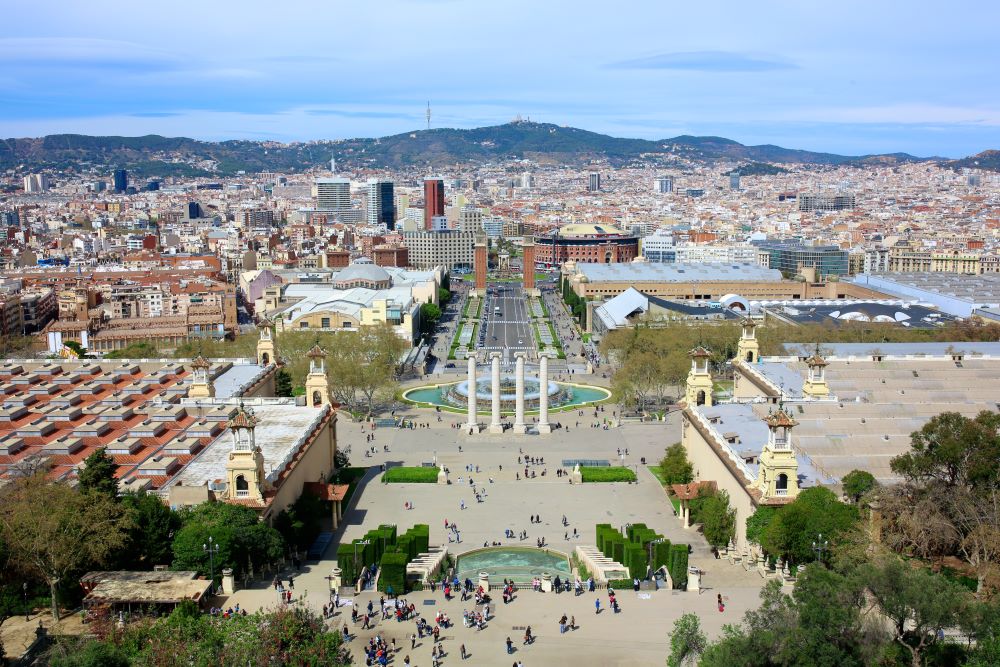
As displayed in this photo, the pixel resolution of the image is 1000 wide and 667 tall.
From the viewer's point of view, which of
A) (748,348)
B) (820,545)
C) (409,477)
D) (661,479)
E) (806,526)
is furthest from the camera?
(748,348)

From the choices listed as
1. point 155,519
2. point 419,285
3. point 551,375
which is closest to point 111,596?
point 155,519

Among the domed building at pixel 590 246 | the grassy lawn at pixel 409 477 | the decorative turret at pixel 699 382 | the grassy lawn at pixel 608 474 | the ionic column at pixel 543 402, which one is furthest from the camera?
the domed building at pixel 590 246

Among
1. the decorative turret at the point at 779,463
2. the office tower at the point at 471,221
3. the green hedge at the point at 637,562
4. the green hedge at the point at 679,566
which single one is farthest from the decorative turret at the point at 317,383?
the office tower at the point at 471,221

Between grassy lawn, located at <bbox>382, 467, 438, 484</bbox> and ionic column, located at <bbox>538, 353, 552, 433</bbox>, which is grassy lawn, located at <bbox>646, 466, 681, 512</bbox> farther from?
grassy lawn, located at <bbox>382, 467, 438, 484</bbox>

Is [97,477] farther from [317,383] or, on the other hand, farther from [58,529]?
[317,383]

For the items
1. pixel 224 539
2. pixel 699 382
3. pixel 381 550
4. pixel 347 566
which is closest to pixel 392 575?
pixel 347 566

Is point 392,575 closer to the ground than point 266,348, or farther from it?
closer to the ground

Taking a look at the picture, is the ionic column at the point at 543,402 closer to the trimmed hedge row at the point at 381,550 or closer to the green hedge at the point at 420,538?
the trimmed hedge row at the point at 381,550
